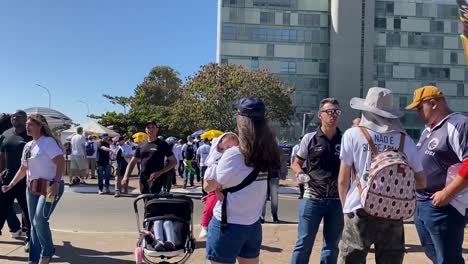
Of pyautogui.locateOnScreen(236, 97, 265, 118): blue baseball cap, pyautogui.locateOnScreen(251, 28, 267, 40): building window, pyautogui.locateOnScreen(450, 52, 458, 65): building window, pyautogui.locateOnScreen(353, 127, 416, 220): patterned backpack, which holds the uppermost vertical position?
pyautogui.locateOnScreen(251, 28, 267, 40): building window

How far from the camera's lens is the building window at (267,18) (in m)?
58.8

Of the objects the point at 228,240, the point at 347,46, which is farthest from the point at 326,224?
the point at 347,46

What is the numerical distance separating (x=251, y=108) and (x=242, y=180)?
0.55m

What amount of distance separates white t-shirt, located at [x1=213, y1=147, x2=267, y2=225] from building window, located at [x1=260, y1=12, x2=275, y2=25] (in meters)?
57.0

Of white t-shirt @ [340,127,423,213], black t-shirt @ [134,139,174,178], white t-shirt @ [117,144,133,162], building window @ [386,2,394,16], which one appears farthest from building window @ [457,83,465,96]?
white t-shirt @ [340,127,423,213]

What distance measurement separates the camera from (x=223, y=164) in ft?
11.7

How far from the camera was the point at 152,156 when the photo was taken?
7.46 metres

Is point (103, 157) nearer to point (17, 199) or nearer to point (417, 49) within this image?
point (17, 199)

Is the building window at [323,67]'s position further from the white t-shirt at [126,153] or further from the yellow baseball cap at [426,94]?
the yellow baseball cap at [426,94]

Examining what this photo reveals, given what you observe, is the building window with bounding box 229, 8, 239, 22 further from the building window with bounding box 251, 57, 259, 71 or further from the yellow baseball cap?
the yellow baseball cap

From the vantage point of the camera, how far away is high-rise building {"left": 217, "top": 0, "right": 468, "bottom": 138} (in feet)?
191

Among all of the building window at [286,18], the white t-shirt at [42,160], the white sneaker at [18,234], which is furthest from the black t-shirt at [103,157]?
the building window at [286,18]

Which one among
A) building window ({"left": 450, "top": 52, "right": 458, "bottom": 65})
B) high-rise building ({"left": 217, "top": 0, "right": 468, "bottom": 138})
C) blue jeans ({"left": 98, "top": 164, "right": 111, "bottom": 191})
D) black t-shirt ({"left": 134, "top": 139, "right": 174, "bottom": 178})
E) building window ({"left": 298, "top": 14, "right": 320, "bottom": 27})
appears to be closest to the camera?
black t-shirt ({"left": 134, "top": 139, "right": 174, "bottom": 178})

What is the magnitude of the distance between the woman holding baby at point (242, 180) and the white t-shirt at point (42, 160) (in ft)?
9.32
